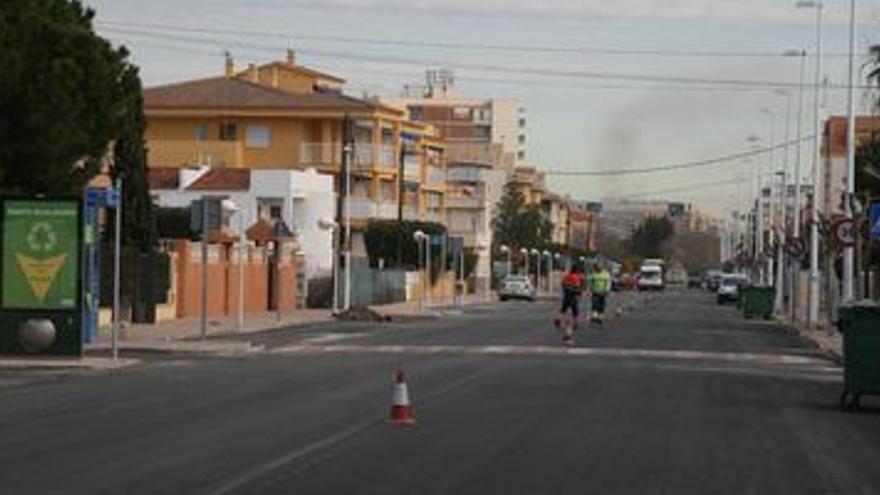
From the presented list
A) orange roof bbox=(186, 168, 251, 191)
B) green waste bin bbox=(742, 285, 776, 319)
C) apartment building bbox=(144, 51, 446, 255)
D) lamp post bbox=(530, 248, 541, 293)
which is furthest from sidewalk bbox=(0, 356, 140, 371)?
lamp post bbox=(530, 248, 541, 293)

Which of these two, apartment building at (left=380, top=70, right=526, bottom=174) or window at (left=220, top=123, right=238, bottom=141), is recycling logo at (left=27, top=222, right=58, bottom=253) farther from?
apartment building at (left=380, top=70, right=526, bottom=174)

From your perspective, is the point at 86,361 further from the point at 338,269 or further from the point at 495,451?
the point at 338,269

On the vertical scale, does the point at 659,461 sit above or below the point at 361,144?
below

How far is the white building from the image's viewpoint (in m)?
76.4

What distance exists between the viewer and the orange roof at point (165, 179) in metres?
77.6

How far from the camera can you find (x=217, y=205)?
36.4m

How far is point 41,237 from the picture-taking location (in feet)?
90.4

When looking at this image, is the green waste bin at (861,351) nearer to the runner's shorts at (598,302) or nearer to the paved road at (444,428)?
the paved road at (444,428)

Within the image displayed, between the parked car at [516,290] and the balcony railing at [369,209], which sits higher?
the balcony railing at [369,209]

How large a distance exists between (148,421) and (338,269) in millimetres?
45393

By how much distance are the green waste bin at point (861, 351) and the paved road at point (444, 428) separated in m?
0.62

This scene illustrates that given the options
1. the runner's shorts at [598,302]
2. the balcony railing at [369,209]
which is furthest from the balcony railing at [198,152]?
the runner's shorts at [598,302]

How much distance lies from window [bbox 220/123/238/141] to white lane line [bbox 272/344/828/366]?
59199 mm

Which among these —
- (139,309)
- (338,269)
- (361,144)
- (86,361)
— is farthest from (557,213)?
(86,361)
